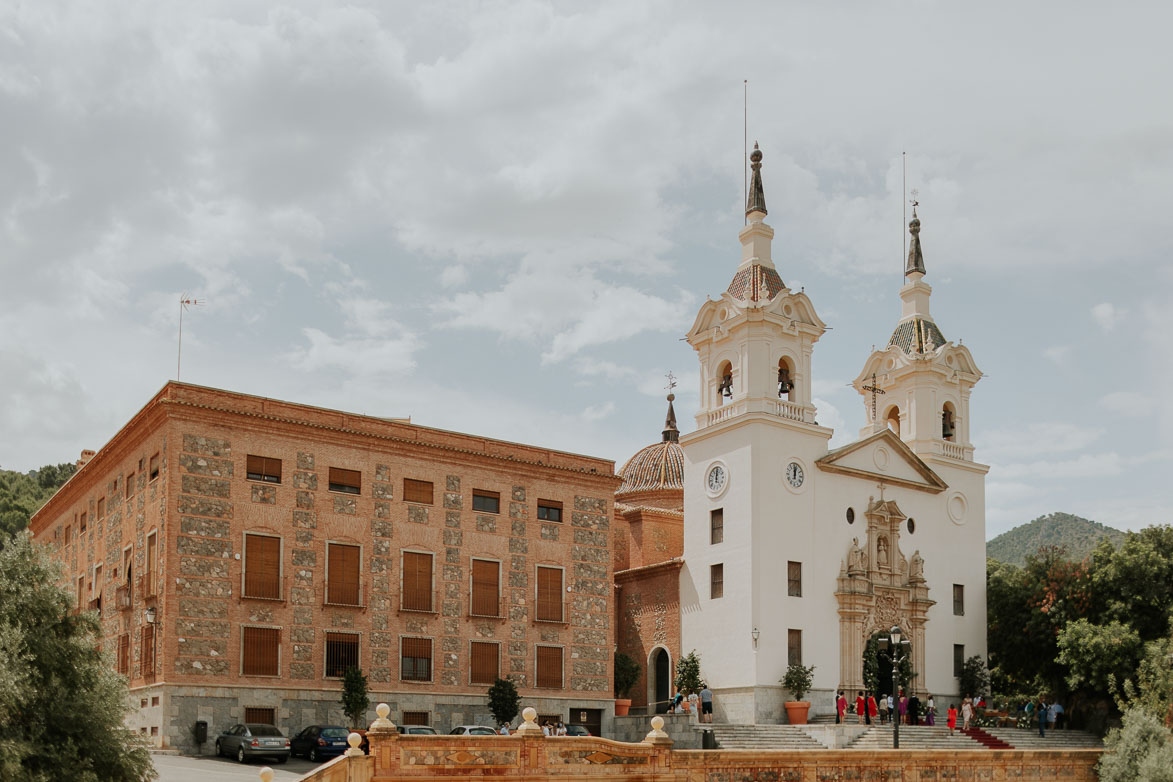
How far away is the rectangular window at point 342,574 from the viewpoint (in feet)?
122

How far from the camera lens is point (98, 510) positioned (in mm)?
42219

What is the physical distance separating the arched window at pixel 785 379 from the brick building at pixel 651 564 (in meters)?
7.53

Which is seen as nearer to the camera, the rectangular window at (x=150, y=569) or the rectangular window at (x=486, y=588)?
the rectangular window at (x=150, y=569)

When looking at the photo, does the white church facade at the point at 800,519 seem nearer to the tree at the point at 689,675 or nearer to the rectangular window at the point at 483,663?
the tree at the point at 689,675

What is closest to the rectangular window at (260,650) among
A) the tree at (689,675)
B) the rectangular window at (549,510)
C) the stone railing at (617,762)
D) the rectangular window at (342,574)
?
the rectangular window at (342,574)

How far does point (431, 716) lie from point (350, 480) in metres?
7.83

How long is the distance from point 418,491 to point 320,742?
9811mm

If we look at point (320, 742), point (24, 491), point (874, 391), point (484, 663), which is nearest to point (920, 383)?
point (874, 391)

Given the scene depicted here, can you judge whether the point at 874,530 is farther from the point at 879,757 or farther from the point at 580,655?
the point at 879,757

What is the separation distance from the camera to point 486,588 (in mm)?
40406

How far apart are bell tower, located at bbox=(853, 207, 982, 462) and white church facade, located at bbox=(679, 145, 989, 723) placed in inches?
4.3

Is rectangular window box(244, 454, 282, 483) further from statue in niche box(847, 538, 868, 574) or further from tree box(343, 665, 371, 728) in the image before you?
statue in niche box(847, 538, 868, 574)

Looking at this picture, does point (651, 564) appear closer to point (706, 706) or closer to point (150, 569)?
point (706, 706)

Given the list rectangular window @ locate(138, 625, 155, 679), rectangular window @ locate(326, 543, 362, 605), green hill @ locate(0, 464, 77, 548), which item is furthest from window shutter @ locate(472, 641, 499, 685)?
green hill @ locate(0, 464, 77, 548)
